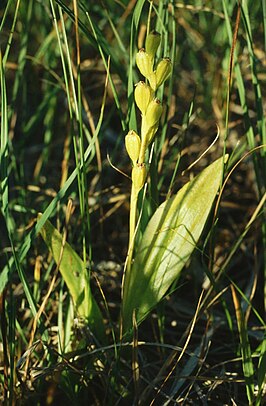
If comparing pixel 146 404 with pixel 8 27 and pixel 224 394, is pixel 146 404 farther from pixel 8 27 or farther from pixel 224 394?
pixel 8 27

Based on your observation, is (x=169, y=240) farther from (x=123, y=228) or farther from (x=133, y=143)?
(x=123, y=228)

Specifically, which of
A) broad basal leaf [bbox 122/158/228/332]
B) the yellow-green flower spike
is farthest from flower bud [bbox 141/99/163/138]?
broad basal leaf [bbox 122/158/228/332]

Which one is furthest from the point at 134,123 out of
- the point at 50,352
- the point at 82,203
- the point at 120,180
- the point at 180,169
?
the point at 120,180

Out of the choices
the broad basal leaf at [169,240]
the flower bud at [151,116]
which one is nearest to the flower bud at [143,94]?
the flower bud at [151,116]

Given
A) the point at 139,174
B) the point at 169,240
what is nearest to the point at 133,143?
the point at 139,174

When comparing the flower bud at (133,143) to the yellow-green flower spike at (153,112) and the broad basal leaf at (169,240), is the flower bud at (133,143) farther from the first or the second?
the broad basal leaf at (169,240)
